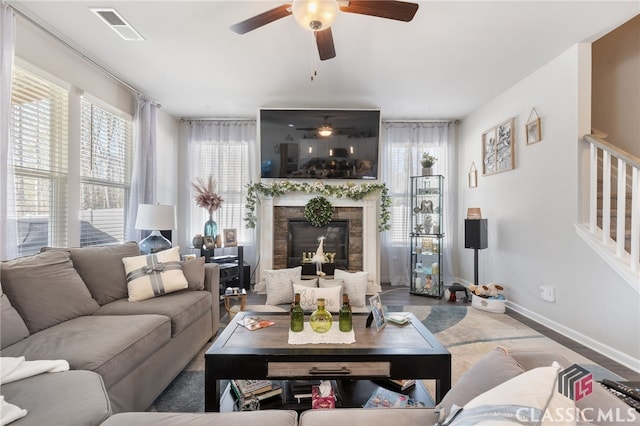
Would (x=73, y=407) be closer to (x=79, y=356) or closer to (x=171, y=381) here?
(x=79, y=356)

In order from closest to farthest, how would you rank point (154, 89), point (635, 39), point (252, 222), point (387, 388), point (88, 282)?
point (387, 388)
point (88, 282)
point (635, 39)
point (154, 89)
point (252, 222)

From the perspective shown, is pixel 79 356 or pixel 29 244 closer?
pixel 79 356

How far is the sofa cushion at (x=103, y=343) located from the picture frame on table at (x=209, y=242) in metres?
2.01

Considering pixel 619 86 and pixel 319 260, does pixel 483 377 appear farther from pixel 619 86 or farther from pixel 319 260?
pixel 619 86

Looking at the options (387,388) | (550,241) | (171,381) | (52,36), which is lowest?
(171,381)

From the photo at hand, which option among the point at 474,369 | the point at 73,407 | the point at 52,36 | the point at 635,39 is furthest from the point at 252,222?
the point at 635,39

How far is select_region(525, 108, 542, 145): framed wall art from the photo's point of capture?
3076mm

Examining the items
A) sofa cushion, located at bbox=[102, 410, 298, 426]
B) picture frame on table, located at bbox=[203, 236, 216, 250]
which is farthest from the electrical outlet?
picture frame on table, located at bbox=[203, 236, 216, 250]

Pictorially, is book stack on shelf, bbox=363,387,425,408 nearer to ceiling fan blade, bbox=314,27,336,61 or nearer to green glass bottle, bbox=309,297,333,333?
green glass bottle, bbox=309,297,333,333

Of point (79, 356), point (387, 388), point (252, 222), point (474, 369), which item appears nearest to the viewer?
point (474, 369)

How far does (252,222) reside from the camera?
4.45 meters

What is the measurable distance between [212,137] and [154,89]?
3.82 feet

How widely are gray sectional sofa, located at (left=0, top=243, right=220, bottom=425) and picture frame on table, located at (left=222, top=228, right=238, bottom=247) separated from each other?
176 cm

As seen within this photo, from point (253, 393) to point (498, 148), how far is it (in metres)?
3.93
